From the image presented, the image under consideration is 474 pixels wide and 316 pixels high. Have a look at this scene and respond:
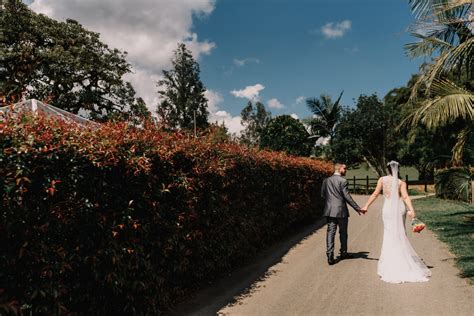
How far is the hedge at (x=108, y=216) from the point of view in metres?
2.80

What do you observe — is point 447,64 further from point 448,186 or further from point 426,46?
point 448,186

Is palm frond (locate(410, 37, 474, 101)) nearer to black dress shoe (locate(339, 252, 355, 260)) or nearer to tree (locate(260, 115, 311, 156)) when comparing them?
black dress shoe (locate(339, 252, 355, 260))

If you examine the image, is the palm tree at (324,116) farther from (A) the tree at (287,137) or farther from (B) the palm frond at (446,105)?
(B) the palm frond at (446,105)

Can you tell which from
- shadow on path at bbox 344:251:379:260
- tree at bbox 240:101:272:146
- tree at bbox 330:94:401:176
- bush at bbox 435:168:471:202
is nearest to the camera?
shadow on path at bbox 344:251:379:260

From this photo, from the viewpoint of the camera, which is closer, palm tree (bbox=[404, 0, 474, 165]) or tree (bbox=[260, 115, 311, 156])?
palm tree (bbox=[404, 0, 474, 165])

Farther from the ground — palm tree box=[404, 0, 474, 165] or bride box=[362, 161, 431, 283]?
palm tree box=[404, 0, 474, 165]

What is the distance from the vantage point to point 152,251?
4258mm

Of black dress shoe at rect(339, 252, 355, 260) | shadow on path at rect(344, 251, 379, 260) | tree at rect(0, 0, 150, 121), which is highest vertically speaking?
tree at rect(0, 0, 150, 121)

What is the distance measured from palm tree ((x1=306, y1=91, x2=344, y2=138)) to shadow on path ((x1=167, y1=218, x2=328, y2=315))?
27.2 metres

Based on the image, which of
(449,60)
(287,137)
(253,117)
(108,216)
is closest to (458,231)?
(449,60)

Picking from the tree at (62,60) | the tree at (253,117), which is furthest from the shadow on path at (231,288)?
the tree at (253,117)

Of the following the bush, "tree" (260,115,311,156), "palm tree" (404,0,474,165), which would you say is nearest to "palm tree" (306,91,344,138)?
"tree" (260,115,311,156)

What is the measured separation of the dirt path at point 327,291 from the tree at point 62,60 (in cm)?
1941

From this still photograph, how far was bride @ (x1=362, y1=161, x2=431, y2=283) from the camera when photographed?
19.7ft
